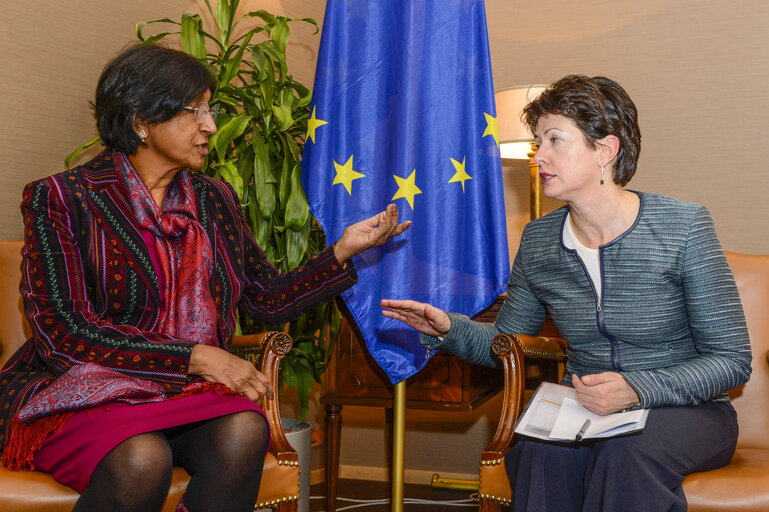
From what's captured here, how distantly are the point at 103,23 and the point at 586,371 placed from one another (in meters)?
1.94

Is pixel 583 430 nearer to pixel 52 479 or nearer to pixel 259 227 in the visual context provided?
pixel 52 479

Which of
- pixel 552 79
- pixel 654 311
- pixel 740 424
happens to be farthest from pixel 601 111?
pixel 552 79

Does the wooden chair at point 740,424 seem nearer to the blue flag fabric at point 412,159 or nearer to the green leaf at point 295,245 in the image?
the blue flag fabric at point 412,159

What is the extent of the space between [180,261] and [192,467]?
0.47 meters

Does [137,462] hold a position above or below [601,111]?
below

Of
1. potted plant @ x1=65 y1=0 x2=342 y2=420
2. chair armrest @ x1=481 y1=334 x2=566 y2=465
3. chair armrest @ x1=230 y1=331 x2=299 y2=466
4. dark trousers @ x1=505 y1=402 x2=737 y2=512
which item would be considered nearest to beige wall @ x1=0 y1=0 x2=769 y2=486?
potted plant @ x1=65 y1=0 x2=342 y2=420

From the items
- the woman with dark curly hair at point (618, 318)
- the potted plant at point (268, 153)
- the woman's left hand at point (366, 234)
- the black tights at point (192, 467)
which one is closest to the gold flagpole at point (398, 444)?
the potted plant at point (268, 153)

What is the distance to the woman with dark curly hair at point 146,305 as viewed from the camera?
1431mm

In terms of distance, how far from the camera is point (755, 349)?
200 centimetres

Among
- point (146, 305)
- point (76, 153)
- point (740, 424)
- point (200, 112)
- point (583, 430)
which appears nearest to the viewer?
point (583, 430)

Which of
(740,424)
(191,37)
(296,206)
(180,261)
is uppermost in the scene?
(191,37)

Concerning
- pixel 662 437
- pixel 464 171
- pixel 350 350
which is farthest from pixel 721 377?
pixel 350 350

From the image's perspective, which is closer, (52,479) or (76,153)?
(52,479)

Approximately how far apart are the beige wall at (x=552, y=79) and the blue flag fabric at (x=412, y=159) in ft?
2.67
